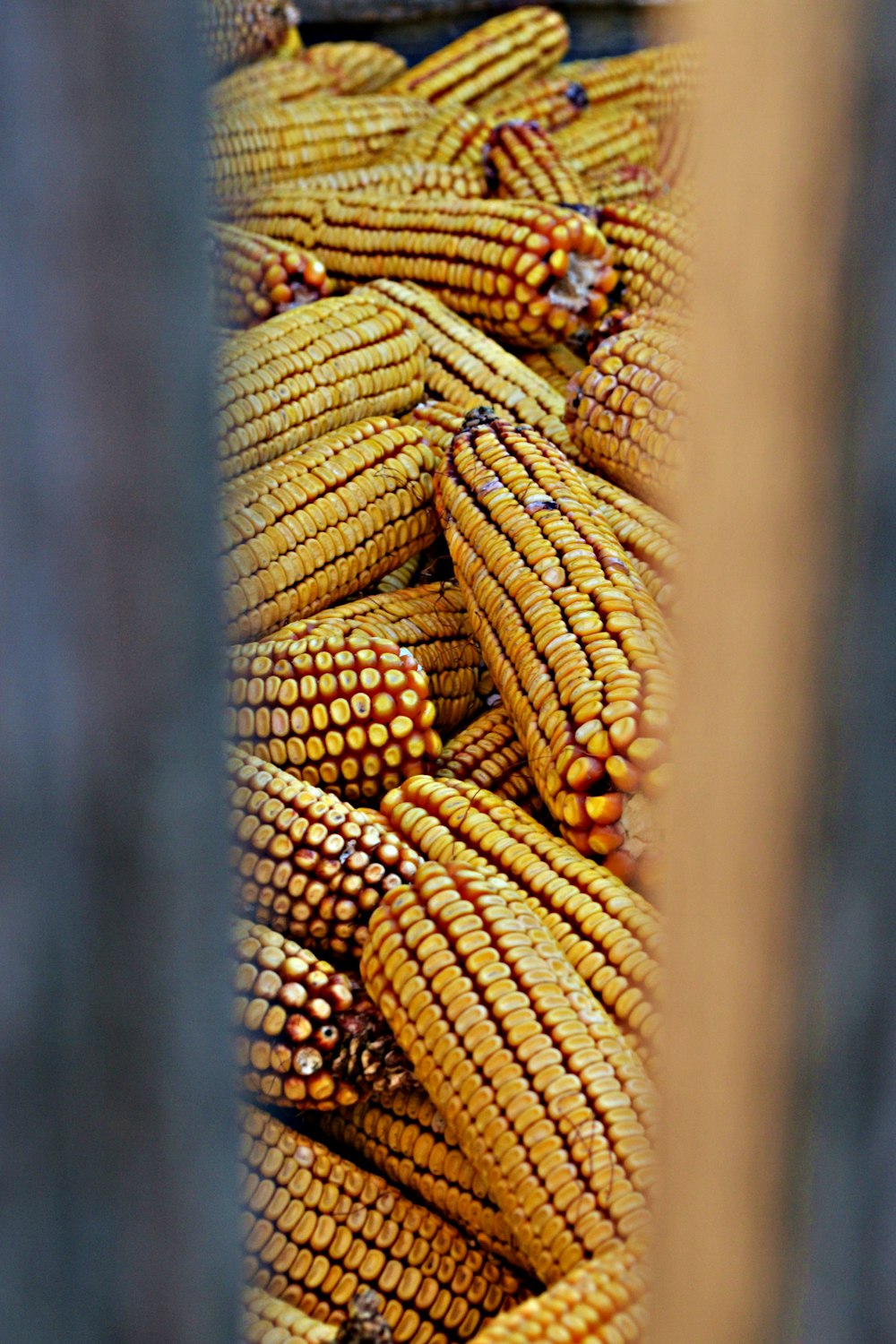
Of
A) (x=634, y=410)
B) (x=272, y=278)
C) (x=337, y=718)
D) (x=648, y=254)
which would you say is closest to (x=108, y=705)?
(x=337, y=718)

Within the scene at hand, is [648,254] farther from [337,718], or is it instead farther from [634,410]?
[337,718]

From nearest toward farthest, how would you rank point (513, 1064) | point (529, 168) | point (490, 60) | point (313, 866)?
A: point (513, 1064), point (313, 866), point (529, 168), point (490, 60)

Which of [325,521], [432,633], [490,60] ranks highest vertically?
[490,60]

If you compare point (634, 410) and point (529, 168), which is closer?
point (634, 410)

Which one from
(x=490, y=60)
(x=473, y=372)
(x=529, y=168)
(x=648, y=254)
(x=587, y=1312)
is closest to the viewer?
(x=587, y=1312)

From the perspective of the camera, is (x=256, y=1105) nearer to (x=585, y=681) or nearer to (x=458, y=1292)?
(x=458, y=1292)

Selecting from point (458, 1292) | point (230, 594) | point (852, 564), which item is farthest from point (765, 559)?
point (230, 594)

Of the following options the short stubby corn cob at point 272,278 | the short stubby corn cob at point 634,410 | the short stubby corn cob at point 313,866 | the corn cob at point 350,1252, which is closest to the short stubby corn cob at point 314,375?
the short stubby corn cob at point 272,278
